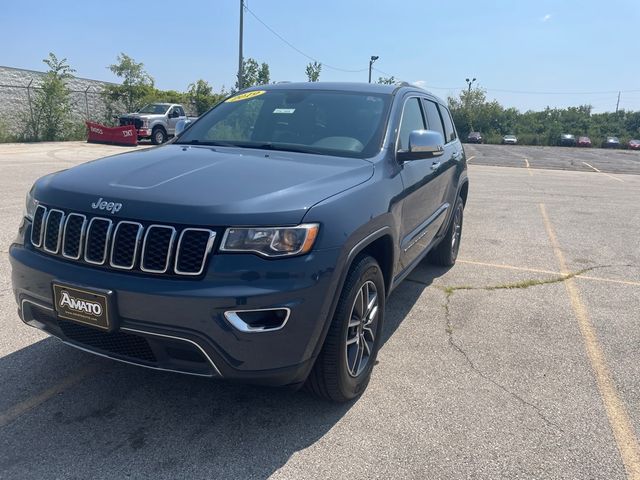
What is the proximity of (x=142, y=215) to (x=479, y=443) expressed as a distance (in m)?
2.06

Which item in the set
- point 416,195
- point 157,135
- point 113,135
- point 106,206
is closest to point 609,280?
point 416,195

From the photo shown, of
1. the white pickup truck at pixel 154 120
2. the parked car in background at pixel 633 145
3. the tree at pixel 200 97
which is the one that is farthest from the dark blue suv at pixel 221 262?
the parked car in background at pixel 633 145

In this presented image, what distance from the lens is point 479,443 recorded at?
2799 millimetres

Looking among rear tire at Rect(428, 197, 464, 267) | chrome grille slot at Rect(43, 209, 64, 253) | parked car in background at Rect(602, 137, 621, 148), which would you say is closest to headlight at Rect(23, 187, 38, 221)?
chrome grille slot at Rect(43, 209, 64, 253)

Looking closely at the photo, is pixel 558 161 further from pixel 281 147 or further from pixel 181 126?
pixel 281 147

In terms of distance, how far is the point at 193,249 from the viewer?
2.42 meters

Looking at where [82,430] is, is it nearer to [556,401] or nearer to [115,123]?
[556,401]

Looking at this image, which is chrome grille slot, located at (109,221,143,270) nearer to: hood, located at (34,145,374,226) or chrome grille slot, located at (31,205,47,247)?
hood, located at (34,145,374,226)

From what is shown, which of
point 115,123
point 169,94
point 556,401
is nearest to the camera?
point 556,401

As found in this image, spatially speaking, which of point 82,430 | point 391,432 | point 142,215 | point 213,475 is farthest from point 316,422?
point 142,215

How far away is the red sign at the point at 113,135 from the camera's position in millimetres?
24172

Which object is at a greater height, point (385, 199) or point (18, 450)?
point (385, 199)

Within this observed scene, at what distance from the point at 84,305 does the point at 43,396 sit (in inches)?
35.6

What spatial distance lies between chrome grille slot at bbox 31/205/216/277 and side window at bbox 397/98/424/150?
186cm
